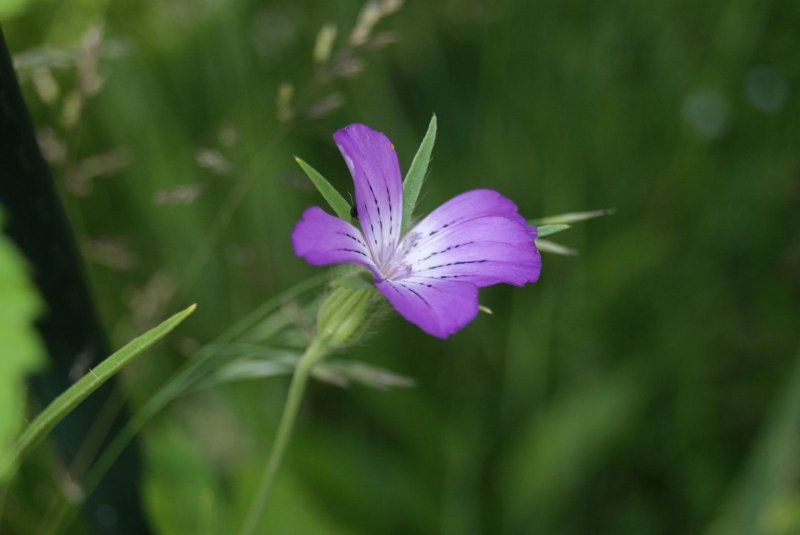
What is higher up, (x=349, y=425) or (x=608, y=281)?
(x=608, y=281)

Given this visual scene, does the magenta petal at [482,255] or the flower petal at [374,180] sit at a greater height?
the flower petal at [374,180]

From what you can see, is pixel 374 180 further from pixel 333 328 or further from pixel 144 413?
pixel 144 413

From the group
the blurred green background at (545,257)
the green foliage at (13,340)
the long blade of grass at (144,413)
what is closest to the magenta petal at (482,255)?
the long blade of grass at (144,413)

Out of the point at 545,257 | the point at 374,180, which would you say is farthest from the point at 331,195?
the point at 545,257

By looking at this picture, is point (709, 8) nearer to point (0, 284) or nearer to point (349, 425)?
point (349, 425)

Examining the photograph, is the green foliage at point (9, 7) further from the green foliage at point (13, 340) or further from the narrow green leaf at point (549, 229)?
the narrow green leaf at point (549, 229)

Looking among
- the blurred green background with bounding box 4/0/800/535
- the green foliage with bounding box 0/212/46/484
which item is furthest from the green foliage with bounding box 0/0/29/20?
the blurred green background with bounding box 4/0/800/535

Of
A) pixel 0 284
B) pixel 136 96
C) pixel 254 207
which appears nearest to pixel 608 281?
pixel 254 207
